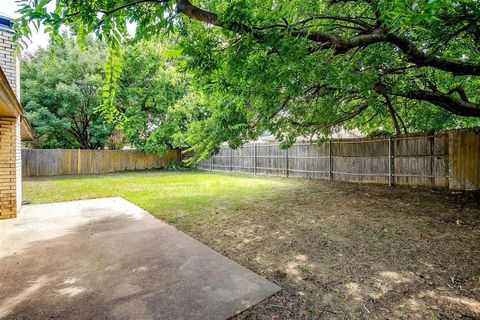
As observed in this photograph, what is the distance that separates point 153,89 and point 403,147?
15.2 meters

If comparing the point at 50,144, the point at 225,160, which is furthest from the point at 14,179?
the point at 50,144

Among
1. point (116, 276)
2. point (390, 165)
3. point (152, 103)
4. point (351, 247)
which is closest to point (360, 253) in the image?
point (351, 247)

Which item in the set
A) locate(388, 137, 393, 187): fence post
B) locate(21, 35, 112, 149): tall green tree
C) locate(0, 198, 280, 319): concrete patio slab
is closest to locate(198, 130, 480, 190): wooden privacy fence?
locate(388, 137, 393, 187): fence post

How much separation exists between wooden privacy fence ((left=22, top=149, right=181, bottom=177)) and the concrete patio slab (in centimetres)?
1218

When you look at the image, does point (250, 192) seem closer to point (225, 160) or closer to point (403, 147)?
point (403, 147)

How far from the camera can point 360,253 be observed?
3.39 meters

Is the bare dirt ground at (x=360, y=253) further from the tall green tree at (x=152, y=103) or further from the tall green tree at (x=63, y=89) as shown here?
the tall green tree at (x=63, y=89)

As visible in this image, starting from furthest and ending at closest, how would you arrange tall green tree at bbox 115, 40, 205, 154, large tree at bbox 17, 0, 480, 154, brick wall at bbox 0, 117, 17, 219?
tall green tree at bbox 115, 40, 205, 154 < brick wall at bbox 0, 117, 17, 219 < large tree at bbox 17, 0, 480, 154

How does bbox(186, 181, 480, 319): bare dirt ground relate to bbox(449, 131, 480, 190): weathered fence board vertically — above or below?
below

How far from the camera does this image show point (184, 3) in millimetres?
2354

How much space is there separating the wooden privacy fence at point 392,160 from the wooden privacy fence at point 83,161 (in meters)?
9.85

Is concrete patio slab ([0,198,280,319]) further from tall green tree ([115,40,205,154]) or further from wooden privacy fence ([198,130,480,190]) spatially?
tall green tree ([115,40,205,154])

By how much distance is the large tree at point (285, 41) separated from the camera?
6.56 feet

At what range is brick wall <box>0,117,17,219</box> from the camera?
5.03m
